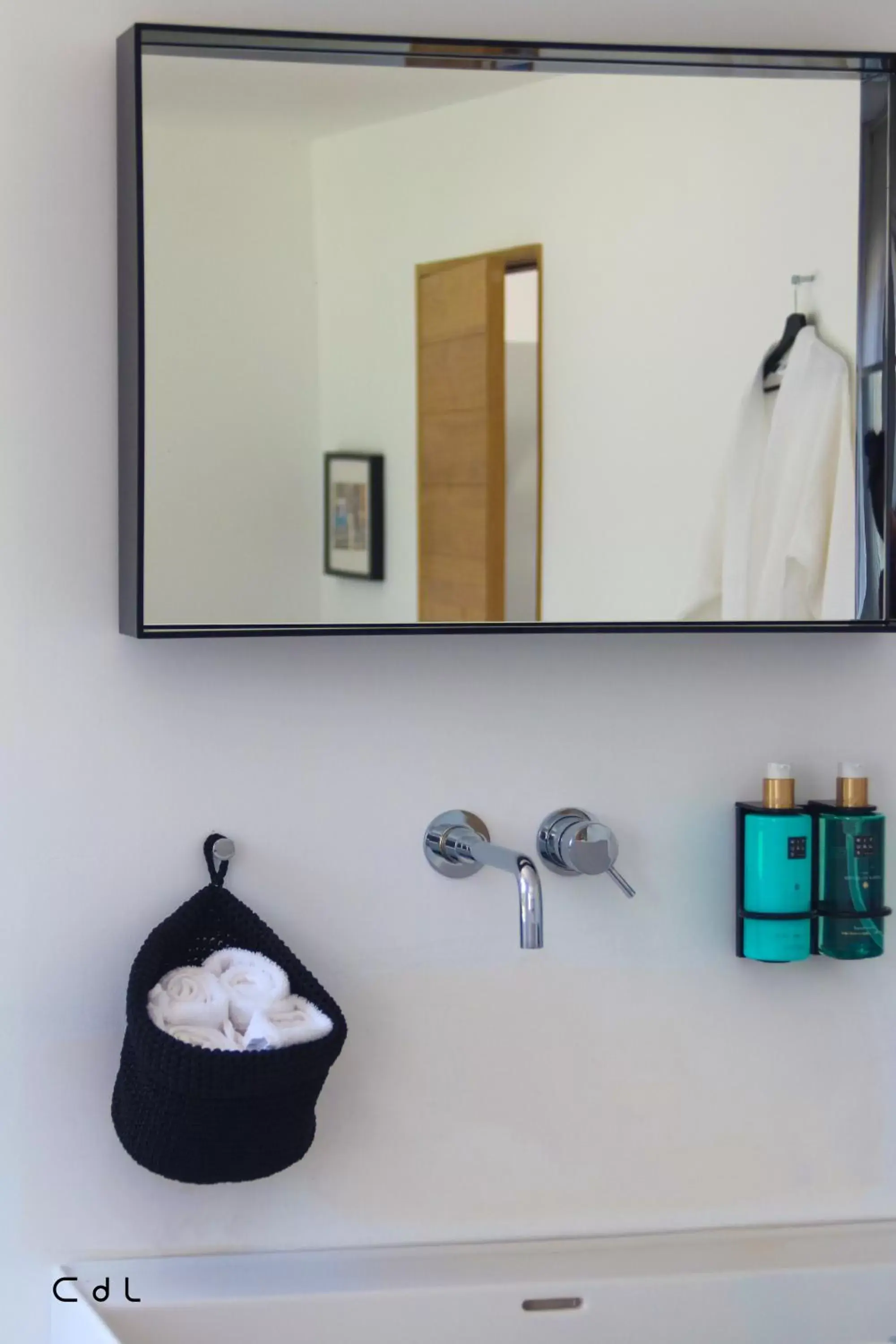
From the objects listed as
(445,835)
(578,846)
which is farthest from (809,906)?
(445,835)

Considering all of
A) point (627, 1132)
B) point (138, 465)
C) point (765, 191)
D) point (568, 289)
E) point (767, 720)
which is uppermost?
point (765, 191)

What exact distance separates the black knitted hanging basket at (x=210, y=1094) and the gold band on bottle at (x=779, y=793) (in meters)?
0.50

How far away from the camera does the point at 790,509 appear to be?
1.54 metres

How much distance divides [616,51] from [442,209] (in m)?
0.24

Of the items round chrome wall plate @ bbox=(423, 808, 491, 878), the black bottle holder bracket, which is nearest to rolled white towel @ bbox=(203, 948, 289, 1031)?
round chrome wall plate @ bbox=(423, 808, 491, 878)

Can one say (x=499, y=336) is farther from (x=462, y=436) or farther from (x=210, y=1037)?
(x=210, y=1037)

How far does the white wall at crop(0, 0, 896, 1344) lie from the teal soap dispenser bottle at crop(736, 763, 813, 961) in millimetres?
66

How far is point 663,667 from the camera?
5.16ft

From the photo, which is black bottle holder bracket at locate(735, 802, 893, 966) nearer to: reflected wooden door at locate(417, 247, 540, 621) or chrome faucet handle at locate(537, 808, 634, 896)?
chrome faucet handle at locate(537, 808, 634, 896)

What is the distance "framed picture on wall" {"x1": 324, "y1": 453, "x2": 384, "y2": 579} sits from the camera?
1.46 meters

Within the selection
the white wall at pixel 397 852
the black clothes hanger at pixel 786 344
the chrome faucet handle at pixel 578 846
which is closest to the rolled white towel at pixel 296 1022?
the white wall at pixel 397 852

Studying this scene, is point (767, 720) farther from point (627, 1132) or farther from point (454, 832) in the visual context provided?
point (627, 1132)

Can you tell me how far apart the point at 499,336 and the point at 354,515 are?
0.23m

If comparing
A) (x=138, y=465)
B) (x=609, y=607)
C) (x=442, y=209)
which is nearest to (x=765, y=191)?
(x=442, y=209)
